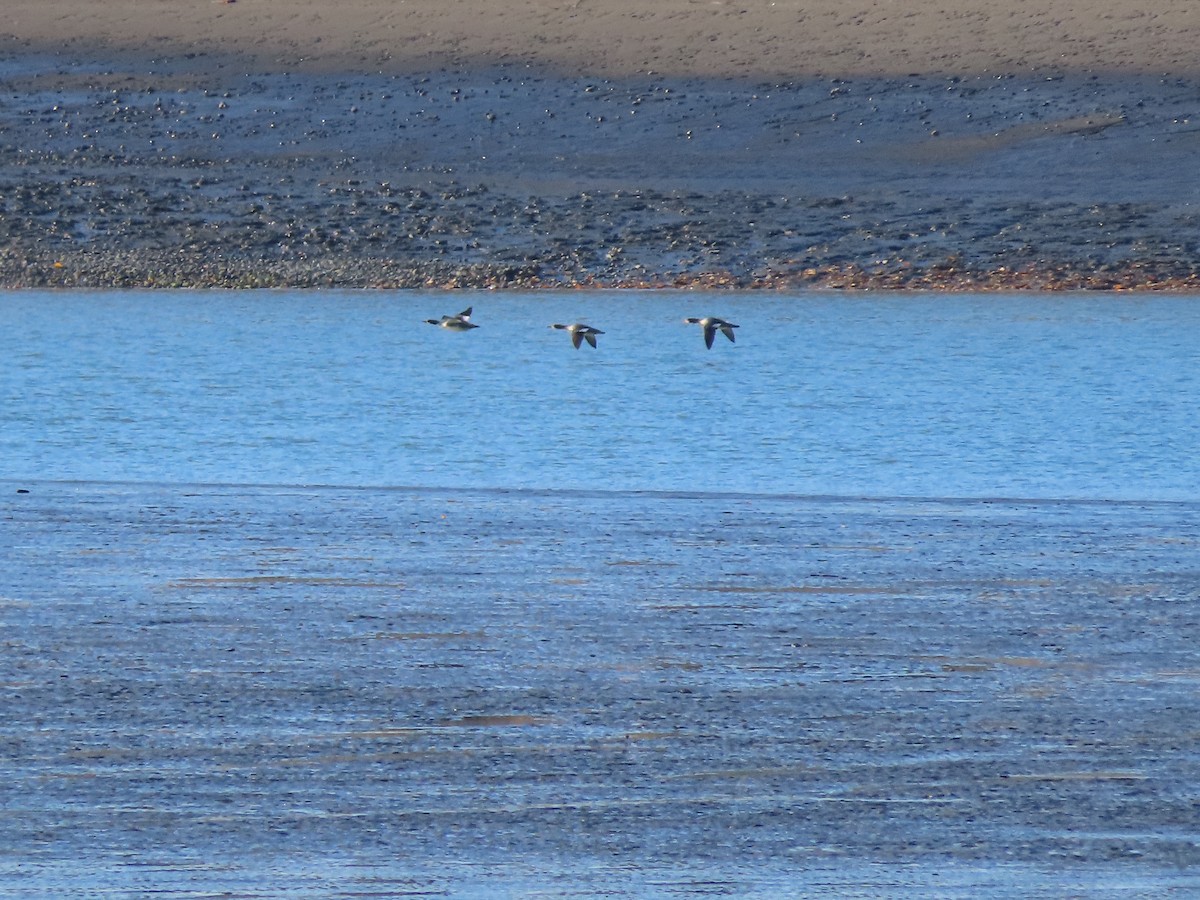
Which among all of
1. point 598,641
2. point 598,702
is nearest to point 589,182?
point 598,641

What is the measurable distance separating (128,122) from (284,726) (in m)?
19.9

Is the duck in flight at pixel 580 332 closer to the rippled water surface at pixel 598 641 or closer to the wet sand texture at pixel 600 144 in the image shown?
the rippled water surface at pixel 598 641

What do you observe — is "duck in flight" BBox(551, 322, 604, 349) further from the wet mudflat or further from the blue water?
the wet mudflat

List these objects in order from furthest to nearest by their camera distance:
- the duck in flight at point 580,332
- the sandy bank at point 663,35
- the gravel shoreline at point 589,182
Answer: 1. the sandy bank at point 663,35
2. the gravel shoreline at point 589,182
3. the duck in flight at point 580,332

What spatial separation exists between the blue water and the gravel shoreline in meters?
1.10

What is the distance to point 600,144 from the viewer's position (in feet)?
73.7

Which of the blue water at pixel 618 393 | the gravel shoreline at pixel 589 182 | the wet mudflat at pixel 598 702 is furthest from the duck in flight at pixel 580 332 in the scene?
the gravel shoreline at pixel 589 182

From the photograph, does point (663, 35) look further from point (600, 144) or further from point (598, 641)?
point (598, 641)

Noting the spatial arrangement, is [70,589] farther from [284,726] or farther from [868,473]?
[868,473]

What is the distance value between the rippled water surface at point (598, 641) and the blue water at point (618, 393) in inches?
2.1

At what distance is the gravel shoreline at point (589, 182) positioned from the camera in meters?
18.0

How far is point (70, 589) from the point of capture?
6.33m

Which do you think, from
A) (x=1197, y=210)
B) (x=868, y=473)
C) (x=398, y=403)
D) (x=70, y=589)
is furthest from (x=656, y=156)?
(x=70, y=589)

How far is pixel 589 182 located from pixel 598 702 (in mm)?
16054
